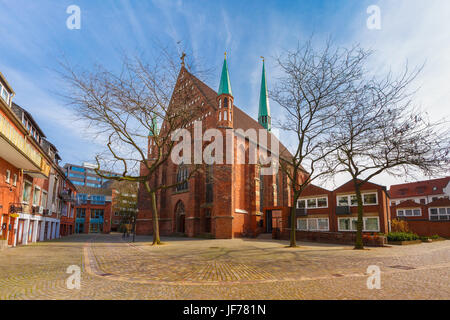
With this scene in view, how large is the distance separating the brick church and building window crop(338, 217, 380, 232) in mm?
6437

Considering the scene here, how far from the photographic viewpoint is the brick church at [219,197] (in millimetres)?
29562

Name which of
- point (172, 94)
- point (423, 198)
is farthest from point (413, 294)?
point (423, 198)

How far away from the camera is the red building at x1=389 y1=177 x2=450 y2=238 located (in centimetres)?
3325

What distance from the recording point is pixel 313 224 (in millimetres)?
33938

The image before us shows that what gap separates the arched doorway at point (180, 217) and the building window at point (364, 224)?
18.6m

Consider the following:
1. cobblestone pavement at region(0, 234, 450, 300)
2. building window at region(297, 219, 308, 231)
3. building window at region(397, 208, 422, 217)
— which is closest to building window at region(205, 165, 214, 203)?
building window at region(297, 219, 308, 231)

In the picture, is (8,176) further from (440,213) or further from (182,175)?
(440,213)

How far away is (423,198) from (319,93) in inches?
2056

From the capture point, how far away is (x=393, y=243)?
71.1ft

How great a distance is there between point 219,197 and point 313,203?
12622mm

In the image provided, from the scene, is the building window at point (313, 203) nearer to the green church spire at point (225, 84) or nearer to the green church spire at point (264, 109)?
the green church spire at point (225, 84)

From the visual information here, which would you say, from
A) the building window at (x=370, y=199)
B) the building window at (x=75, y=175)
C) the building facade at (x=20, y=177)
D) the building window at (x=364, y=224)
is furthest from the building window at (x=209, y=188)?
the building window at (x=75, y=175)

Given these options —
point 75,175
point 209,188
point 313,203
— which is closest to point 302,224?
point 313,203
